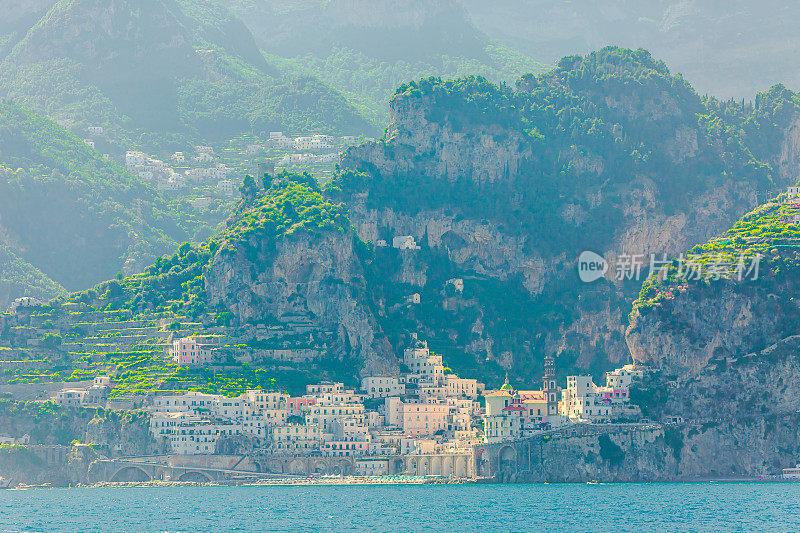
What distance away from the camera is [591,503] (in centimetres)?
19738

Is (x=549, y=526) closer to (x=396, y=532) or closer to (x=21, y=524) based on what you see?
(x=396, y=532)

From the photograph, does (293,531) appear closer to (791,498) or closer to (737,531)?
(737,531)

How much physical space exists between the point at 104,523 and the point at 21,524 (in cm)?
691

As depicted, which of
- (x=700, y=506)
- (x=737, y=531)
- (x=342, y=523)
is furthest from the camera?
(x=700, y=506)

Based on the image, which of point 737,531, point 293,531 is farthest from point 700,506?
point 293,531

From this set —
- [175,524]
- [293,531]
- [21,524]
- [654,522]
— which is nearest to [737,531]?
[654,522]

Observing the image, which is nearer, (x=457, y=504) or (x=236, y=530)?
(x=236, y=530)

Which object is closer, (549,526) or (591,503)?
(549,526)

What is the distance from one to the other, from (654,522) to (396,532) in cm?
2171

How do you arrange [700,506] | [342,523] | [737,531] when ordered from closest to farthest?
[737,531] < [342,523] < [700,506]

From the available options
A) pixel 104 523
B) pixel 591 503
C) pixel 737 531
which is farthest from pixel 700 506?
pixel 104 523

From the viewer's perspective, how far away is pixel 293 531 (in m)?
172

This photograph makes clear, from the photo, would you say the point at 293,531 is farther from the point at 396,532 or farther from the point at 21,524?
the point at 21,524

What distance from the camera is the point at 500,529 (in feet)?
572
